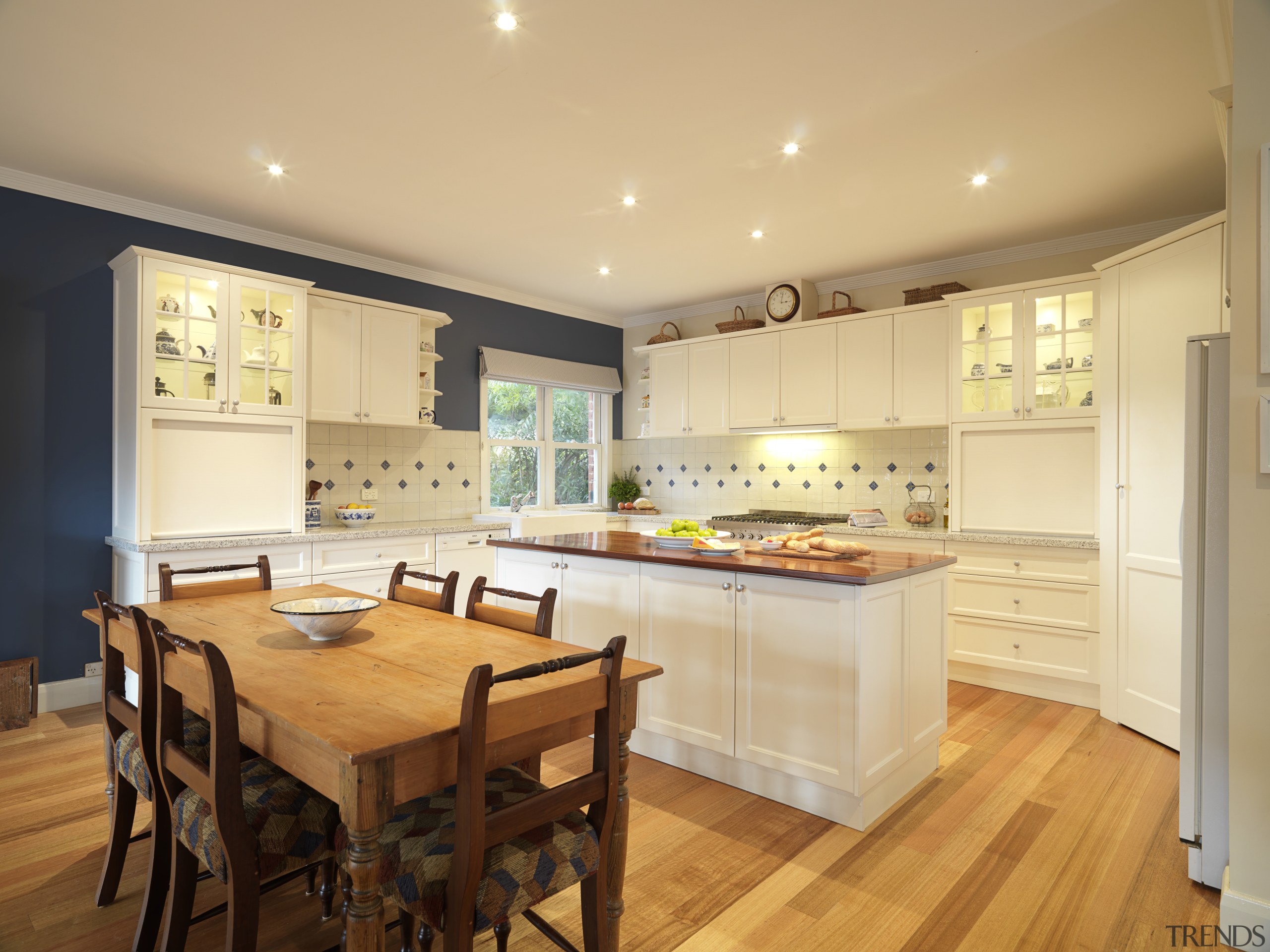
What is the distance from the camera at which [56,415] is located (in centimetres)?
346

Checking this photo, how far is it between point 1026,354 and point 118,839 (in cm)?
451

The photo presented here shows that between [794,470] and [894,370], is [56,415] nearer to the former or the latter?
[794,470]

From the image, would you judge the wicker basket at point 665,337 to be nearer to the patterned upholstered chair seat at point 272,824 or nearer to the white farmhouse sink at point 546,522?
the white farmhouse sink at point 546,522

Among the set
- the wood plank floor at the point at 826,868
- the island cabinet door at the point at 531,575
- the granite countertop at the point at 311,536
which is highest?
the granite countertop at the point at 311,536

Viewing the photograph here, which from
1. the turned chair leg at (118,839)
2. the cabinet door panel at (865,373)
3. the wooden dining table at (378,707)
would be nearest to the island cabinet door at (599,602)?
the wooden dining table at (378,707)

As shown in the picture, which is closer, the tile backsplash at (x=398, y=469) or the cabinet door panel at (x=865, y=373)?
the tile backsplash at (x=398, y=469)

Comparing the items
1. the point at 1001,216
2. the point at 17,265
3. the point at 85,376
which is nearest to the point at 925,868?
the point at 1001,216

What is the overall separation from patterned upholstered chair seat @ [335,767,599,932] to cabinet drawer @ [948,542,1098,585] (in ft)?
9.35

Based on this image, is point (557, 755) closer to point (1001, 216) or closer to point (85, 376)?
point (85, 376)

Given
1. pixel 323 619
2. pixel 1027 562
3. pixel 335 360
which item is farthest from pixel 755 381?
pixel 323 619

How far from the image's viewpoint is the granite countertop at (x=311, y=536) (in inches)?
133

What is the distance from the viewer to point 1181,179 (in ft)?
11.1

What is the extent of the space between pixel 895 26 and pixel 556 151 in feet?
4.85

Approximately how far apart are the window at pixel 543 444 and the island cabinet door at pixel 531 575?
2101mm
